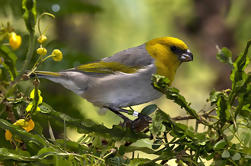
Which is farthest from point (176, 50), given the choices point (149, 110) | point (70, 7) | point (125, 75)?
point (149, 110)

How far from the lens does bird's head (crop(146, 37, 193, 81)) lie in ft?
3.65

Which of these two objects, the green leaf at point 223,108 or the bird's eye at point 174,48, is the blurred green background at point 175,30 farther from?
the green leaf at point 223,108

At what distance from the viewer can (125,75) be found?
1086 millimetres

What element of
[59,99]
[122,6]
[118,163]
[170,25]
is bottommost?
[118,163]

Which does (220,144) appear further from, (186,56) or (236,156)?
(186,56)

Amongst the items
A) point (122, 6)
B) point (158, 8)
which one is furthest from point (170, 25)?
point (122, 6)

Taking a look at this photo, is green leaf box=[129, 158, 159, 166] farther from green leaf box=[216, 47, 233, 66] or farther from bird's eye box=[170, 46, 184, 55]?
bird's eye box=[170, 46, 184, 55]

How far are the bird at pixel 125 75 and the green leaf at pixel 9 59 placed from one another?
0.58m

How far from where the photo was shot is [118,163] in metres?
0.48

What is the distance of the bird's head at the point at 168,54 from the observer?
111 cm

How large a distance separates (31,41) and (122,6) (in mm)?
1316

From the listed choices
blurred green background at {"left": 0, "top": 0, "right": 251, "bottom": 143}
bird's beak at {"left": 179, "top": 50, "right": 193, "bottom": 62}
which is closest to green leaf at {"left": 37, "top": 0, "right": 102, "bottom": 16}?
blurred green background at {"left": 0, "top": 0, "right": 251, "bottom": 143}

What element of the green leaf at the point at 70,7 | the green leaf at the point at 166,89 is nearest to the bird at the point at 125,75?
Result: the green leaf at the point at 70,7

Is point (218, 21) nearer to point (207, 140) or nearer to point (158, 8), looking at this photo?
point (158, 8)
